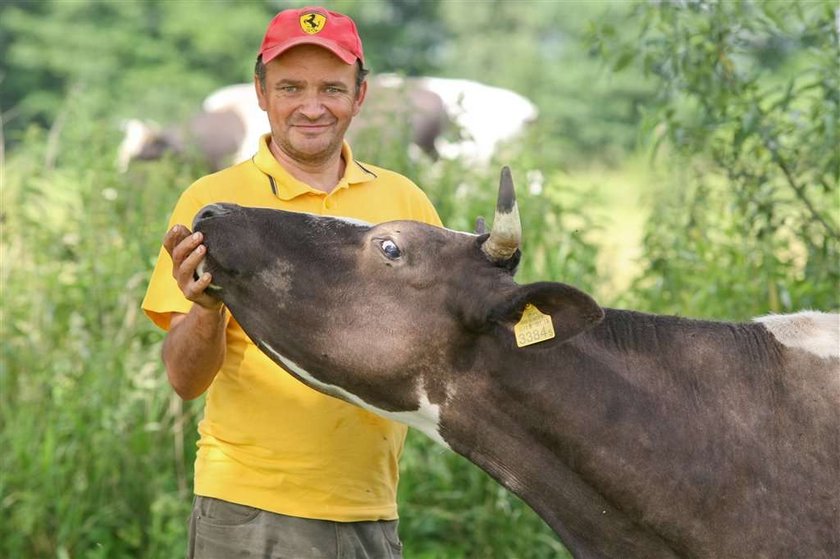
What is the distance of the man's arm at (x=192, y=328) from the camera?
4016 millimetres

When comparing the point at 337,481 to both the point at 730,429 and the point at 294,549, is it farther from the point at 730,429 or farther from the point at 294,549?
the point at 730,429

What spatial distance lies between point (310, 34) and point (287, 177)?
0.48 meters

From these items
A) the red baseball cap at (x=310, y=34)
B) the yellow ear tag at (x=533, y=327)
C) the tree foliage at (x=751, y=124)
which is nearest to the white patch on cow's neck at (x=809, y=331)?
the yellow ear tag at (x=533, y=327)

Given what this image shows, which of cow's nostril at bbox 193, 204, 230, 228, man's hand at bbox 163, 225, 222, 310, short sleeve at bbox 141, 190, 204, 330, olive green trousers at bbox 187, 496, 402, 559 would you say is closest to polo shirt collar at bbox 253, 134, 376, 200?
short sleeve at bbox 141, 190, 204, 330

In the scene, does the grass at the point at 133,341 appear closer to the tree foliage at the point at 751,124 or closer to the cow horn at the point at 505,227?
the tree foliage at the point at 751,124

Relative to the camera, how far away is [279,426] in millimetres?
4262

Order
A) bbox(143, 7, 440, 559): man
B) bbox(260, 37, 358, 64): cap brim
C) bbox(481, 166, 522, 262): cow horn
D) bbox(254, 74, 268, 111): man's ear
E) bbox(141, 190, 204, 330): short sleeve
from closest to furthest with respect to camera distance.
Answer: bbox(481, 166, 522, 262): cow horn, bbox(143, 7, 440, 559): man, bbox(141, 190, 204, 330): short sleeve, bbox(260, 37, 358, 64): cap brim, bbox(254, 74, 268, 111): man's ear

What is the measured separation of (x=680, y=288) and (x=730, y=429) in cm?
349

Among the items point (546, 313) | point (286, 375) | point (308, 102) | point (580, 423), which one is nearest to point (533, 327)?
point (546, 313)

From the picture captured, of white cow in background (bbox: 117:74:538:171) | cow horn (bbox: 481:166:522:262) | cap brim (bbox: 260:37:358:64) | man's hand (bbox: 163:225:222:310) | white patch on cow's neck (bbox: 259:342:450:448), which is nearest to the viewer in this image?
cow horn (bbox: 481:166:522:262)

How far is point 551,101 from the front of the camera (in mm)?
30594

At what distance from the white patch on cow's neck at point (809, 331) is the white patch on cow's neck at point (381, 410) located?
3.63 feet

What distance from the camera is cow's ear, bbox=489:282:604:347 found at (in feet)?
12.8

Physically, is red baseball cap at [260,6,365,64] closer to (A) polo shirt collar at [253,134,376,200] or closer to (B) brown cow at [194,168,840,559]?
(A) polo shirt collar at [253,134,376,200]
